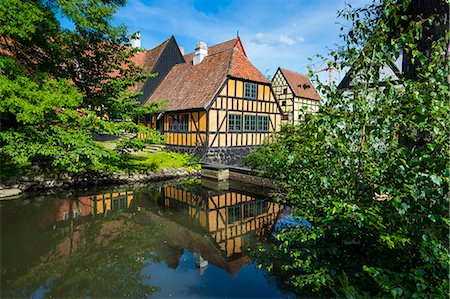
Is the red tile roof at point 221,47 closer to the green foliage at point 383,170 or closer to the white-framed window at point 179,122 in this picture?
the white-framed window at point 179,122

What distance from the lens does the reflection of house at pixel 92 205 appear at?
786 cm

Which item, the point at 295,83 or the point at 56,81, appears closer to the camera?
the point at 56,81

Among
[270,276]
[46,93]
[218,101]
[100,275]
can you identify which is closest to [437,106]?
[270,276]

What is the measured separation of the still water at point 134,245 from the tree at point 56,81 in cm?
203

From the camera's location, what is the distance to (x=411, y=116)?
96.8 inches

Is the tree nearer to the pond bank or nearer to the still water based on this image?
the pond bank

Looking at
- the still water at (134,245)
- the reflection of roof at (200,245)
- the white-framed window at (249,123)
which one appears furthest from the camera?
the white-framed window at (249,123)

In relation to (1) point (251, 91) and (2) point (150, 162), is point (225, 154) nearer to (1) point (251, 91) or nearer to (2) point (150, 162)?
(1) point (251, 91)

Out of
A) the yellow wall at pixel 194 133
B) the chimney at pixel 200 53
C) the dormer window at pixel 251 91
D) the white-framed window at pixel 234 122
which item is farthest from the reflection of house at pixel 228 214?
the chimney at pixel 200 53

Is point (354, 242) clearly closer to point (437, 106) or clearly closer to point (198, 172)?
point (437, 106)

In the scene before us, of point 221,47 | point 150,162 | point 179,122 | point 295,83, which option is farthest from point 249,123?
point 221,47

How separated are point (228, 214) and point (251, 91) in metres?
10.6

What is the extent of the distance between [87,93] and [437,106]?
434 inches

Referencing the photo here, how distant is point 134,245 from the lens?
19.9 feet
